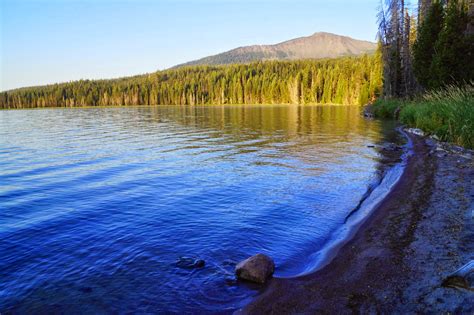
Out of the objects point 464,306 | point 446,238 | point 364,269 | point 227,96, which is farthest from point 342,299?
point 227,96

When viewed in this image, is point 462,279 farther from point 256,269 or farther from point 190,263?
point 190,263

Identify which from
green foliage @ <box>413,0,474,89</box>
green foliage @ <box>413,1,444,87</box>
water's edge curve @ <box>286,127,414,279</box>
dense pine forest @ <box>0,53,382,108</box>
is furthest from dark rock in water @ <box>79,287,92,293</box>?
dense pine forest @ <box>0,53,382,108</box>

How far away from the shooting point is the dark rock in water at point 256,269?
6.28 meters

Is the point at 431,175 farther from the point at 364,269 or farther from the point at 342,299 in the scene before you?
the point at 342,299

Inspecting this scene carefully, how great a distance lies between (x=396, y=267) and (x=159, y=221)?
20.2 ft

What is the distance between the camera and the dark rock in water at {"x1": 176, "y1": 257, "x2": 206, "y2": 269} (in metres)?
7.05

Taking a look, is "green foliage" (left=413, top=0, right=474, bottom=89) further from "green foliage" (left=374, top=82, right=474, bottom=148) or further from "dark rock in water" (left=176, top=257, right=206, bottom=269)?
"dark rock in water" (left=176, top=257, right=206, bottom=269)

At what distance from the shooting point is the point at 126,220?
9.97m

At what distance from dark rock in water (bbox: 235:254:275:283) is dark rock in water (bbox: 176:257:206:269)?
0.87 m

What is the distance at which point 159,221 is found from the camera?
9852mm

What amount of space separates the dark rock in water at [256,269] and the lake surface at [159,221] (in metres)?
0.18

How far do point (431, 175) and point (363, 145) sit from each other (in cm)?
1058

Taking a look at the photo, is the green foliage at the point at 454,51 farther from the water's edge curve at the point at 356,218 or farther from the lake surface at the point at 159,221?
the water's edge curve at the point at 356,218

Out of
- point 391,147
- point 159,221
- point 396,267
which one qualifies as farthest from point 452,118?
point 159,221
